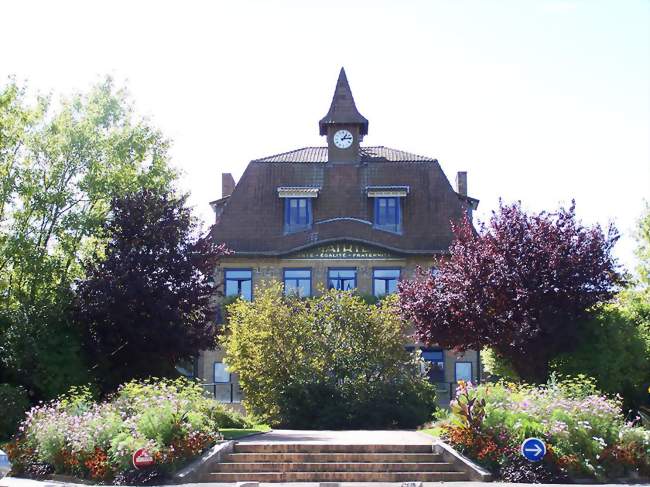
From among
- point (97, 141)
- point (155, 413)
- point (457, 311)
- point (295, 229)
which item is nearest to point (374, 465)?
point (155, 413)

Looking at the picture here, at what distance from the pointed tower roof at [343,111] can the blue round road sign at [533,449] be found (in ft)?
104

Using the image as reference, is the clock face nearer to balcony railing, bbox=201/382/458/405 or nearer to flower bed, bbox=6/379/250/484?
balcony railing, bbox=201/382/458/405

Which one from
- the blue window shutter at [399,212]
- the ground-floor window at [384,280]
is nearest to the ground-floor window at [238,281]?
the ground-floor window at [384,280]

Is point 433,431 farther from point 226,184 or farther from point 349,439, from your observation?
point 226,184

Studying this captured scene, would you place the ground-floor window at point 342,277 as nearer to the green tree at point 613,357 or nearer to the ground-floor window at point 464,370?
the ground-floor window at point 464,370

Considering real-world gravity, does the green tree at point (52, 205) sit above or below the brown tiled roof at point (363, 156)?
below

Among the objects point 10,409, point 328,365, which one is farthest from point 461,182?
point 10,409

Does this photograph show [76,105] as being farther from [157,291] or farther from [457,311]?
[457,311]

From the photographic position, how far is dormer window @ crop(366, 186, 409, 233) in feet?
157

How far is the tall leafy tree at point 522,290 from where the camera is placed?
29875mm

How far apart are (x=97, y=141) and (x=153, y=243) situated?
17.8ft

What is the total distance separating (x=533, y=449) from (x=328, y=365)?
1473 cm

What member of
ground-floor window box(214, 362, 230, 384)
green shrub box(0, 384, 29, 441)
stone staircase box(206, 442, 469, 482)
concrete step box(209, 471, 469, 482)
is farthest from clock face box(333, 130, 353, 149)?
concrete step box(209, 471, 469, 482)

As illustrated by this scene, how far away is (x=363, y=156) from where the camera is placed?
4997cm
